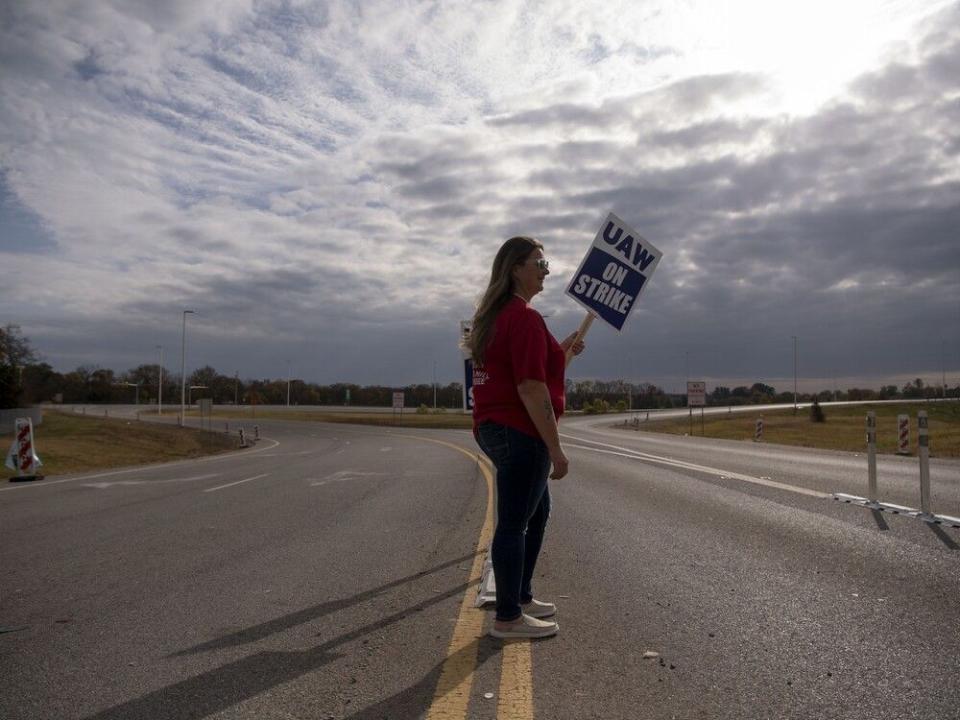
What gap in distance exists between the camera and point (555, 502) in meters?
11.4

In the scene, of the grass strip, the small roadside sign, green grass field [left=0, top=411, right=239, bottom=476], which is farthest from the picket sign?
the grass strip

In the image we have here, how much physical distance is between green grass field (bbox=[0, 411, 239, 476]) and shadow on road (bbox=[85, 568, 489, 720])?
19.8 m

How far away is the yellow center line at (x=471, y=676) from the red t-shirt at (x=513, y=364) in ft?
3.97

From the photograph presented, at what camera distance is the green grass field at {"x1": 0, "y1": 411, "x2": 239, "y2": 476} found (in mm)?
27391

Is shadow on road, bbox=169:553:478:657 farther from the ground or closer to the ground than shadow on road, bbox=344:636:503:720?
closer to the ground

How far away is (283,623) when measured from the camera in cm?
496

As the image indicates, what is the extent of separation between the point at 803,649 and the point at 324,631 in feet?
8.89

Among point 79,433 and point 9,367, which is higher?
point 9,367

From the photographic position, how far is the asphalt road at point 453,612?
3672 mm

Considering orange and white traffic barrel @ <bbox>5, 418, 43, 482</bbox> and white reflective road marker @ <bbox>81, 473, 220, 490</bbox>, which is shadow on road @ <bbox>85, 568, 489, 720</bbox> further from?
orange and white traffic barrel @ <bbox>5, 418, 43, 482</bbox>

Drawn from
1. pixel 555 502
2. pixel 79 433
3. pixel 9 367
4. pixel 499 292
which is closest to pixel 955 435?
pixel 555 502

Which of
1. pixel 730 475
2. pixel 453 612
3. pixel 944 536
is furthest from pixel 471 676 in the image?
pixel 730 475

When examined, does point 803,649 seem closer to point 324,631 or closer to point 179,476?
point 324,631

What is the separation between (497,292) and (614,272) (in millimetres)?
2416
